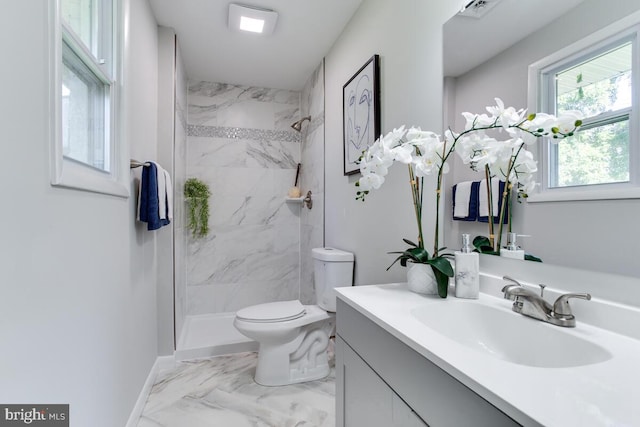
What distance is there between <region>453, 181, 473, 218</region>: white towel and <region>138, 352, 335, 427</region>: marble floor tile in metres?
1.28

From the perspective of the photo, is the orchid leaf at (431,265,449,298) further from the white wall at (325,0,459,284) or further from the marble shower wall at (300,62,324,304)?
the marble shower wall at (300,62,324,304)

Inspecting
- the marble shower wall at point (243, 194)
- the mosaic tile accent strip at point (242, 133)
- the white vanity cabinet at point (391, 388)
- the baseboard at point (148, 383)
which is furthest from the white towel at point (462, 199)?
the mosaic tile accent strip at point (242, 133)

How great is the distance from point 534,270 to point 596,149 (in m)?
0.38

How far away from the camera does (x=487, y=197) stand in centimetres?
109

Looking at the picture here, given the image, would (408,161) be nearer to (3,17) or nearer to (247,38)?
(3,17)

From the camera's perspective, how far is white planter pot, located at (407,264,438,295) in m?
1.14

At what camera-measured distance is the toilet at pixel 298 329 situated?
1957mm

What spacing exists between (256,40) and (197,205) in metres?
1.61

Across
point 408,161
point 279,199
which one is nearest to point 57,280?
point 408,161

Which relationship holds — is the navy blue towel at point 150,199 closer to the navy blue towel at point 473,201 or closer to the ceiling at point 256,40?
the ceiling at point 256,40

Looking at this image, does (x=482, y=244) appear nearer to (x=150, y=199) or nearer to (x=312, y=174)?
(x=150, y=199)

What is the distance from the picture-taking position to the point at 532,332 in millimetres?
814

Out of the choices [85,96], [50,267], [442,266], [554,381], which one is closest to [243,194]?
[85,96]

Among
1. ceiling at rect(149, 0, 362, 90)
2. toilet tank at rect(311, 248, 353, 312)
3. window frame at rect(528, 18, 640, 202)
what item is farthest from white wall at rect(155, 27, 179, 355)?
window frame at rect(528, 18, 640, 202)
